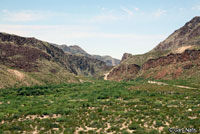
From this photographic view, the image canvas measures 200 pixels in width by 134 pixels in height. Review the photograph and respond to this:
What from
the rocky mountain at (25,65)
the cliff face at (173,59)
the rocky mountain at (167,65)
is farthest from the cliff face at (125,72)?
the rocky mountain at (25,65)

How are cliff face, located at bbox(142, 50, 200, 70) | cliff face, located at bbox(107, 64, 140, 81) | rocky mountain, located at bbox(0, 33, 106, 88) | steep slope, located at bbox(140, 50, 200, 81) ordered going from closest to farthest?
rocky mountain, located at bbox(0, 33, 106, 88)
steep slope, located at bbox(140, 50, 200, 81)
cliff face, located at bbox(142, 50, 200, 70)
cliff face, located at bbox(107, 64, 140, 81)

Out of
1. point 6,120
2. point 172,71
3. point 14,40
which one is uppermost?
point 14,40

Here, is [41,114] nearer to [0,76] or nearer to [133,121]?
[133,121]

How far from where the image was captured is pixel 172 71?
355 feet

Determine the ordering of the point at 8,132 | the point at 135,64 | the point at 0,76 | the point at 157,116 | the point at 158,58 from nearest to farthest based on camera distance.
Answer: the point at 8,132
the point at 157,116
the point at 0,76
the point at 158,58
the point at 135,64

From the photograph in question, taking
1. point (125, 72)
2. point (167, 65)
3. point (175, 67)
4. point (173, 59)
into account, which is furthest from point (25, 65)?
point (173, 59)

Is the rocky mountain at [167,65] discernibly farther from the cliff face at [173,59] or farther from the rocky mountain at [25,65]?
the rocky mountain at [25,65]

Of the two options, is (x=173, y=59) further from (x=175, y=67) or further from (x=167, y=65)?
(x=175, y=67)

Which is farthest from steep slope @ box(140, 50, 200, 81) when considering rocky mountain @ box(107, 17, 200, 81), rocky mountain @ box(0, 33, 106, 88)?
rocky mountain @ box(0, 33, 106, 88)

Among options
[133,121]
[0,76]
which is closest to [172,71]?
[0,76]

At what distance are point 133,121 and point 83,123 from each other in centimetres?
666

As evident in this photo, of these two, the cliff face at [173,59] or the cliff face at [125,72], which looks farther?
the cliff face at [125,72]

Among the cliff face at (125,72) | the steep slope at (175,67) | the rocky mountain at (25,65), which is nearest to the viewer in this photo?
the rocky mountain at (25,65)

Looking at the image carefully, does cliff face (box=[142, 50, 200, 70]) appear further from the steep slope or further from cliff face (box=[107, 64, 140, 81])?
cliff face (box=[107, 64, 140, 81])
